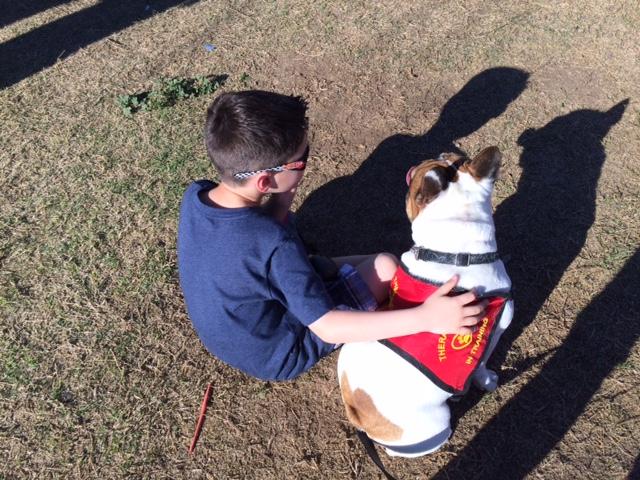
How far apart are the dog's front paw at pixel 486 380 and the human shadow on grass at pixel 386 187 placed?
1.07 metres

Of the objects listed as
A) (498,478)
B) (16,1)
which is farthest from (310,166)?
(16,1)

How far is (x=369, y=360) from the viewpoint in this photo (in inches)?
96.3

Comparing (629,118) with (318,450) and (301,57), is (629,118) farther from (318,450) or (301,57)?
(318,450)

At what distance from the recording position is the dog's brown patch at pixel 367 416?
2473mm

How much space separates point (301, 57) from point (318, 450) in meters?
3.70

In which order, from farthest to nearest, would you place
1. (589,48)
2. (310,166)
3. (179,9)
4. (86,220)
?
(179,9)
(589,48)
(310,166)
(86,220)

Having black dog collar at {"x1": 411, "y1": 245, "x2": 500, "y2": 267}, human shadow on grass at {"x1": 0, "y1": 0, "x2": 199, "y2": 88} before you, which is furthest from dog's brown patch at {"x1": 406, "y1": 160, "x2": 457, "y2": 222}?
human shadow on grass at {"x1": 0, "y1": 0, "x2": 199, "y2": 88}

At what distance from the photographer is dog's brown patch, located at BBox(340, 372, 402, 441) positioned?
97.4 inches

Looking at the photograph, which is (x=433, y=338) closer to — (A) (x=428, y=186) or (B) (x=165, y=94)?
(A) (x=428, y=186)

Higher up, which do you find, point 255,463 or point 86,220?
point 86,220

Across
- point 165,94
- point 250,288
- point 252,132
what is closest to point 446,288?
point 250,288

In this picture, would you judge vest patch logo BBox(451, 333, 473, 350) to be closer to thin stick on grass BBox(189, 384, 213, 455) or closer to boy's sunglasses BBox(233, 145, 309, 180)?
boy's sunglasses BBox(233, 145, 309, 180)

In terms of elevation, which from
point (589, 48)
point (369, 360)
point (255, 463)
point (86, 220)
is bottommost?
point (255, 463)

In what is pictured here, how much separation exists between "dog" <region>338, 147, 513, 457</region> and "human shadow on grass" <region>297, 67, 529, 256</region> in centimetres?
123
